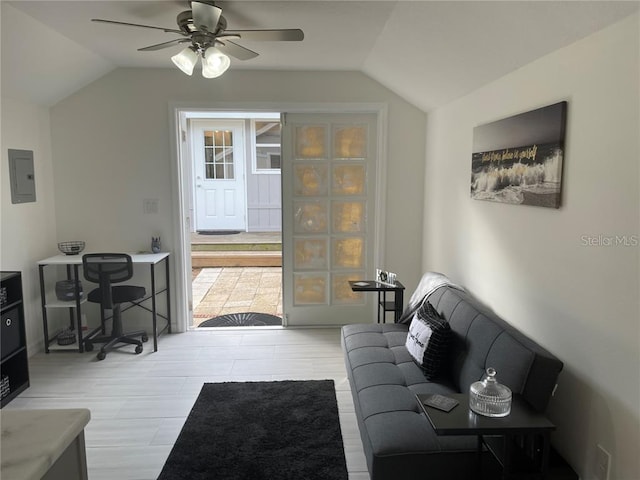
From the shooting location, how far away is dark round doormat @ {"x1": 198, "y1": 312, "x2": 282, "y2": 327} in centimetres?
450

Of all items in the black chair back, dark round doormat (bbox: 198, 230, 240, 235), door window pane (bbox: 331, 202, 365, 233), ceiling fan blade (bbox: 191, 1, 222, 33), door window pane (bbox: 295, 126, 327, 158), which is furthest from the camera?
dark round doormat (bbox: 198, 230, 240, 235)

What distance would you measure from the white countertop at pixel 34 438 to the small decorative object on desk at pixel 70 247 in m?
3.13

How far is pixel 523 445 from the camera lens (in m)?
1.87

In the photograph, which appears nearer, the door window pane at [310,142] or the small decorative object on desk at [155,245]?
the small decorative object on desk at [155,245]

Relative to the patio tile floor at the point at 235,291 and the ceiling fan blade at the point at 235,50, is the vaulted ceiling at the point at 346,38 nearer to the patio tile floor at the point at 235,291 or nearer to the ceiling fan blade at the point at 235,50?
the ceiling fan blade at the point at 235,50

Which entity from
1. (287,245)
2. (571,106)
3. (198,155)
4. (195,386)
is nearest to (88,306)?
(195,386)

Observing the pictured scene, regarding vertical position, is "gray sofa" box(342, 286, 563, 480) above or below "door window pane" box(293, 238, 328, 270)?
below

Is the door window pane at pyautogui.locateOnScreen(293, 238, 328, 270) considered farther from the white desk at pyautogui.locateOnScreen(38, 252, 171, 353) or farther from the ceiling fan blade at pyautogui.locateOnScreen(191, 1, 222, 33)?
the ceiling fan blade at pyautogui.locateOnScreen(191, 1, 222, 33)

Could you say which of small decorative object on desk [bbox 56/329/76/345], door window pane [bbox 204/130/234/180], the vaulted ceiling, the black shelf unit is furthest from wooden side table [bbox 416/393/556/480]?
door window pane [bbox 204/130/234/180]

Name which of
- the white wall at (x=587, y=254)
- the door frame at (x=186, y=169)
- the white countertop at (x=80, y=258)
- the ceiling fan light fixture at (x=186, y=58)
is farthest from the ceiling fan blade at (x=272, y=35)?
the white countertop at (x=80, y=258)

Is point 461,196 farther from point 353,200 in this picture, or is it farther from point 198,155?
point 198,155

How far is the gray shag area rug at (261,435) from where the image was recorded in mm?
2223

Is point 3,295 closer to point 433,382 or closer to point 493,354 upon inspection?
point 433,382

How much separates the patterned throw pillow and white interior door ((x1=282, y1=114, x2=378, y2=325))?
68.3 inches
